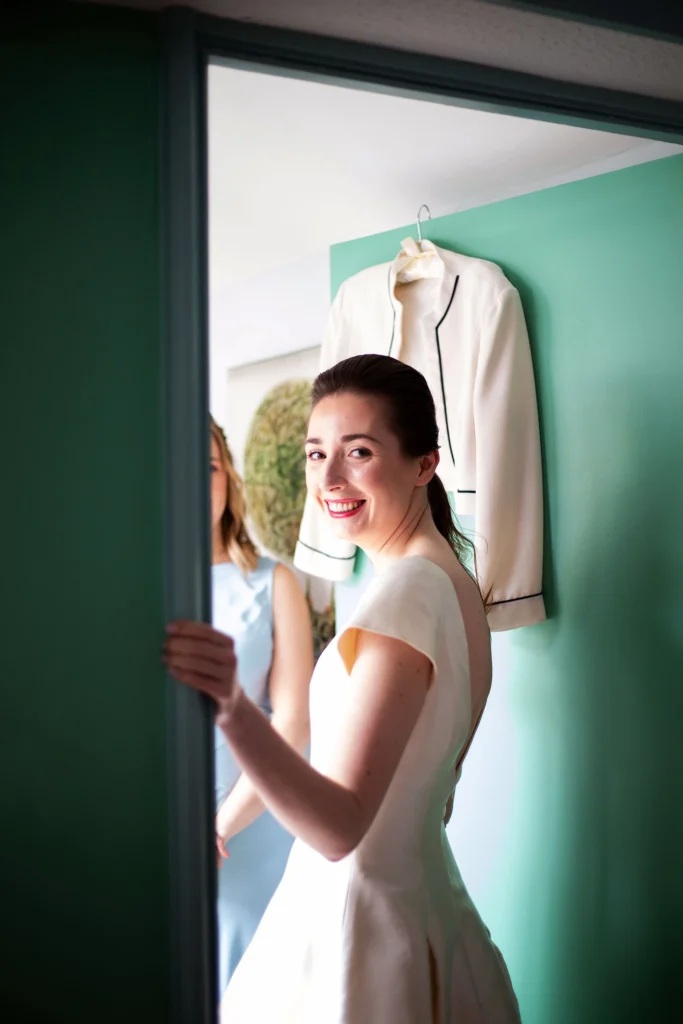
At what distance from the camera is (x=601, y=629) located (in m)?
1.86

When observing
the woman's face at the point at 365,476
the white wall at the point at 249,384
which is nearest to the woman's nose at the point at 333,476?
the woman's face at the point at 365,476

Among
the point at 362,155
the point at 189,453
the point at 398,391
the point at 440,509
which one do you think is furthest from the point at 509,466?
the point at 189,453

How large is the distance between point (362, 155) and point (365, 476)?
72 cm

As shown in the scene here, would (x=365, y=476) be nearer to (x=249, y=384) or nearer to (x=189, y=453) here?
(x=189, y=453)

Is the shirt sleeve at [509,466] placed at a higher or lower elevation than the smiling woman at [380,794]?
higher

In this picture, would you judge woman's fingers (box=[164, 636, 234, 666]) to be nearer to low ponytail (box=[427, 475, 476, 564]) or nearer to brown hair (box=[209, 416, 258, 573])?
low ponytail (box=[427, 475, 476, 564])

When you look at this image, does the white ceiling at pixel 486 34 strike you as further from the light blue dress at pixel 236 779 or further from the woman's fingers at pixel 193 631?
the light blue dress at pixel 236 779

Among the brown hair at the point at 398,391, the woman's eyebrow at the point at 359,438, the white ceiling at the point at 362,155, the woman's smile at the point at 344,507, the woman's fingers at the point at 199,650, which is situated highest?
the white ceiling at the point at 362,155

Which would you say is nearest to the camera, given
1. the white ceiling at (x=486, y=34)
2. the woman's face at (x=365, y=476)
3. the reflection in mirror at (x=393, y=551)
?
the white ceiling at (x=486, y=34)

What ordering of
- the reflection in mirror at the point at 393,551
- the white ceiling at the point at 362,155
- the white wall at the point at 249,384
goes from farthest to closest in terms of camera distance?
the white wall at the point at 249,384 < the white ceiling at the point at 362,155 < the reflection in mirror at the point at 393,551

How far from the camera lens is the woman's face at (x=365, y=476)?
61.2 inches

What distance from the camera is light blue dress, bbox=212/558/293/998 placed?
6.58ft

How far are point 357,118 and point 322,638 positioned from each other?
177 centimetres

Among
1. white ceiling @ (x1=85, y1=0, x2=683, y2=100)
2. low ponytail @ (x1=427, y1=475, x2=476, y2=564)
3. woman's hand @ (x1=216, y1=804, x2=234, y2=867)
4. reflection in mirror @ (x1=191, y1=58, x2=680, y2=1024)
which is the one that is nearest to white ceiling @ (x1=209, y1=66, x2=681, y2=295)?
reflection in mirror @ (x1=191, y1=58, x2=680, y2=1024)
